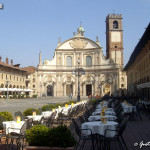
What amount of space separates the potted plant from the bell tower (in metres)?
66.4

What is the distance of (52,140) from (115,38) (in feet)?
230

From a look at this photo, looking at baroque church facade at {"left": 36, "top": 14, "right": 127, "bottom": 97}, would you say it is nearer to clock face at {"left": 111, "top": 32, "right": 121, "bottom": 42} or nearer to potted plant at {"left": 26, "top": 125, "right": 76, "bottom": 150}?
clock face at {"left": 111, "top": 32, "right": 121, "bottom": 42}

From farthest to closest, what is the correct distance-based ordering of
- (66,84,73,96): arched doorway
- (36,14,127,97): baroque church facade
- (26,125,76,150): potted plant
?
(66,84,73,96): arched doorway → (36,14,127,97): baroque church facade → (26,125,76,150): potted plant

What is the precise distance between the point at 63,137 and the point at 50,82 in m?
62.0

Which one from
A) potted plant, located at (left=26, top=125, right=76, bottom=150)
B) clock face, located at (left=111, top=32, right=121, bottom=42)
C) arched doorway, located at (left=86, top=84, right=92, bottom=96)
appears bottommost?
potted plant, located at (left=26, top=125, right=76, bottom=150)

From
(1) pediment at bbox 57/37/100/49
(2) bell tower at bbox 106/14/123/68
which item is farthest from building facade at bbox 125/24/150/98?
(2) bell tower at bbox 106/14/123/68

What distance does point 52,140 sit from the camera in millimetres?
5031

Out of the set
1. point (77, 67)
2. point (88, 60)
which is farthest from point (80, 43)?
point (77, 67)

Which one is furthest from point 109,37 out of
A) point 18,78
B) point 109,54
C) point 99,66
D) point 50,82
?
point 18,78

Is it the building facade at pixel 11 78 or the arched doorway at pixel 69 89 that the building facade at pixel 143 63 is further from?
the arched doorway at pixel 69 89

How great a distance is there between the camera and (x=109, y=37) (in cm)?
7281

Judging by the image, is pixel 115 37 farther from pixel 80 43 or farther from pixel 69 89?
pixel 69 89

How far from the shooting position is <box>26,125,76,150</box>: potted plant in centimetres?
489

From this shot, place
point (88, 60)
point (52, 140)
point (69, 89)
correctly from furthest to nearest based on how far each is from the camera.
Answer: point (88, 60)
point (69, 89)
point (52, 140)
